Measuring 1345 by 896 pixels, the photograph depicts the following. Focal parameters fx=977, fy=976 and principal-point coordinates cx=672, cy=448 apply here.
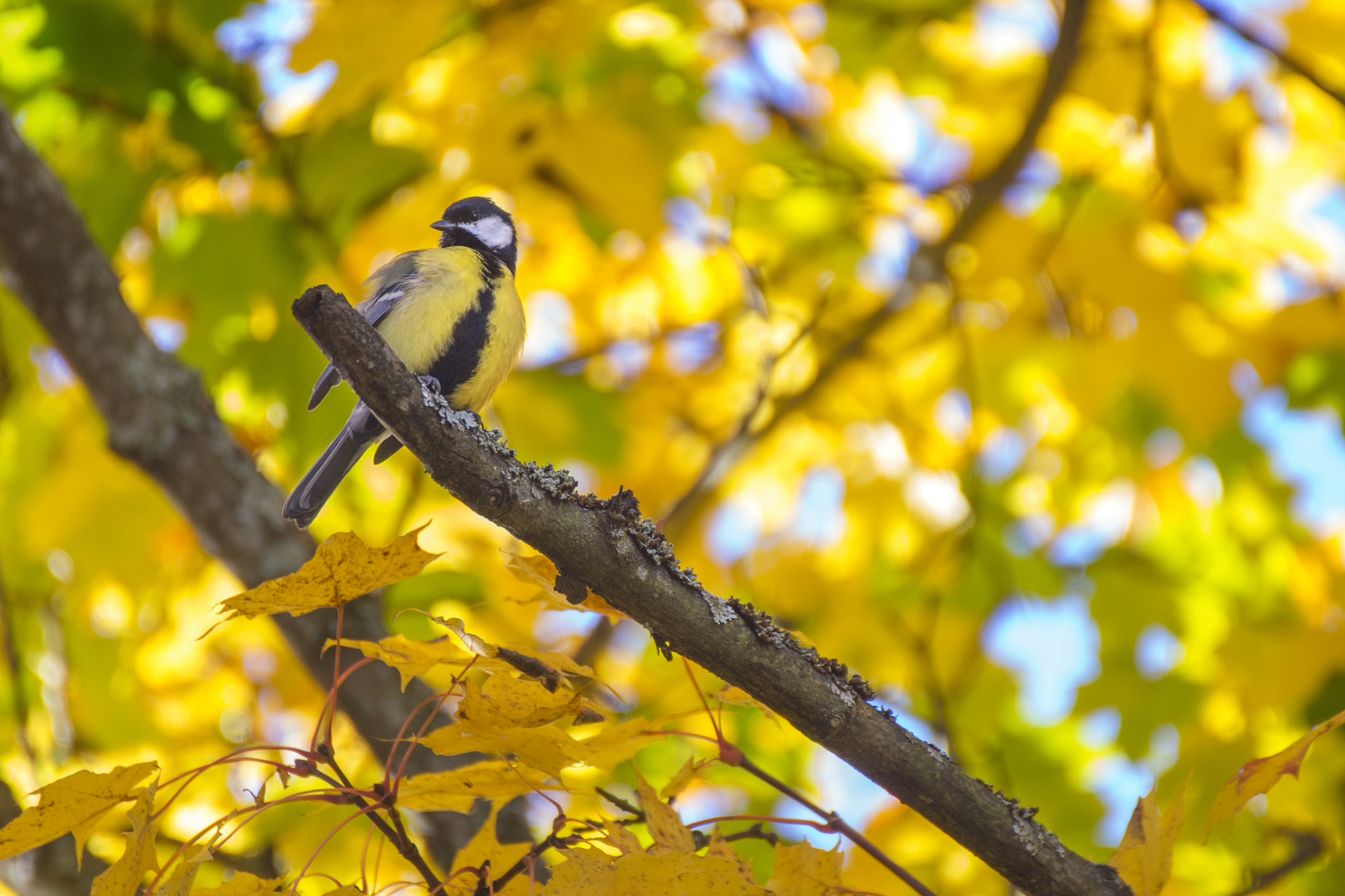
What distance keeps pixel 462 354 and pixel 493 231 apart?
82 centimetres

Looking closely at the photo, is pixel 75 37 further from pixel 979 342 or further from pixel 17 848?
pixel 979 342

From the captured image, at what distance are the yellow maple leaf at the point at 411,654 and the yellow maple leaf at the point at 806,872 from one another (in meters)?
0.68

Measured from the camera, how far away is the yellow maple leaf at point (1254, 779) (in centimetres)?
166

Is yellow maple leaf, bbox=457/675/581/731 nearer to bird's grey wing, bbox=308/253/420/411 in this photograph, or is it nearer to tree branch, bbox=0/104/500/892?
bird's grey wing, bbox=308/253/420/411

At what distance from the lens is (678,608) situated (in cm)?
181

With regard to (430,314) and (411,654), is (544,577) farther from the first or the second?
(430,314)

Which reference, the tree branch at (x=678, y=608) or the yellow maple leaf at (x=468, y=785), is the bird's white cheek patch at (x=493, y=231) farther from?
the yellow maple leaf at (x=468, y=785)

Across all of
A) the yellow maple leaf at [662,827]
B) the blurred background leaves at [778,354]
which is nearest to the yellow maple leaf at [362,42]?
the blurred background leaves at [778,354]

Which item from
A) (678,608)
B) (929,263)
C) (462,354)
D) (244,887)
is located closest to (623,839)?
(678,608)

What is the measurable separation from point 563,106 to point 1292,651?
11.6 ft

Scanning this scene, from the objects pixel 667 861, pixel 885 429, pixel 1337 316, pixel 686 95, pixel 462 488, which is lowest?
pixel 667 861

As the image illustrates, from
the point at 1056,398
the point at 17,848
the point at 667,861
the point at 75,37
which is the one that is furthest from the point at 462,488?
the point at 1056,398

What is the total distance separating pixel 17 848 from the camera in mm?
1646

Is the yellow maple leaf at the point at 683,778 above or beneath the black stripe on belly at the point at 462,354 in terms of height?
beneath
